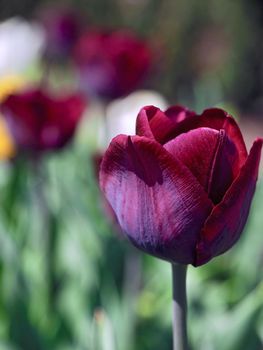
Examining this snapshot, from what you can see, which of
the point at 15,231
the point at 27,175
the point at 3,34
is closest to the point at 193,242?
the point at 15,231

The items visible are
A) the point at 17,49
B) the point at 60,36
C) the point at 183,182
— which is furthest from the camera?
the point at 60,36

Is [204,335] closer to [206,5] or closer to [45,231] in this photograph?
[45,231]

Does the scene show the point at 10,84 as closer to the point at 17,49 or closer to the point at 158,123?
the point at 17,49

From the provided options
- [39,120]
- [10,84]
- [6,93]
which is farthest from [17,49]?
[39,120]

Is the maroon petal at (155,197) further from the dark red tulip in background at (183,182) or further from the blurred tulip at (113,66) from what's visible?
the blurred tulip at (113,66)

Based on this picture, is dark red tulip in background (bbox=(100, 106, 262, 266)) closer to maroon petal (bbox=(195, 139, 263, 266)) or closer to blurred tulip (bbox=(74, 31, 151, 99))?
maroon petal (bbox=(195, 139, 263, 266))

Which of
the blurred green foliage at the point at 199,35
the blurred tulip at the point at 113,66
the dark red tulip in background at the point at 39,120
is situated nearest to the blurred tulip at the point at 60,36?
the blurred tulip at the point at 113,66

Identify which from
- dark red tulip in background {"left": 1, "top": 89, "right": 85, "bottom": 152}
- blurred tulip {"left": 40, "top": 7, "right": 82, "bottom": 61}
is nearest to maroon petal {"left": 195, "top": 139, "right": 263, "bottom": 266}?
dark red tulip in background {"left": 1, "top": 89, "right": 85, "bottom": 152}
